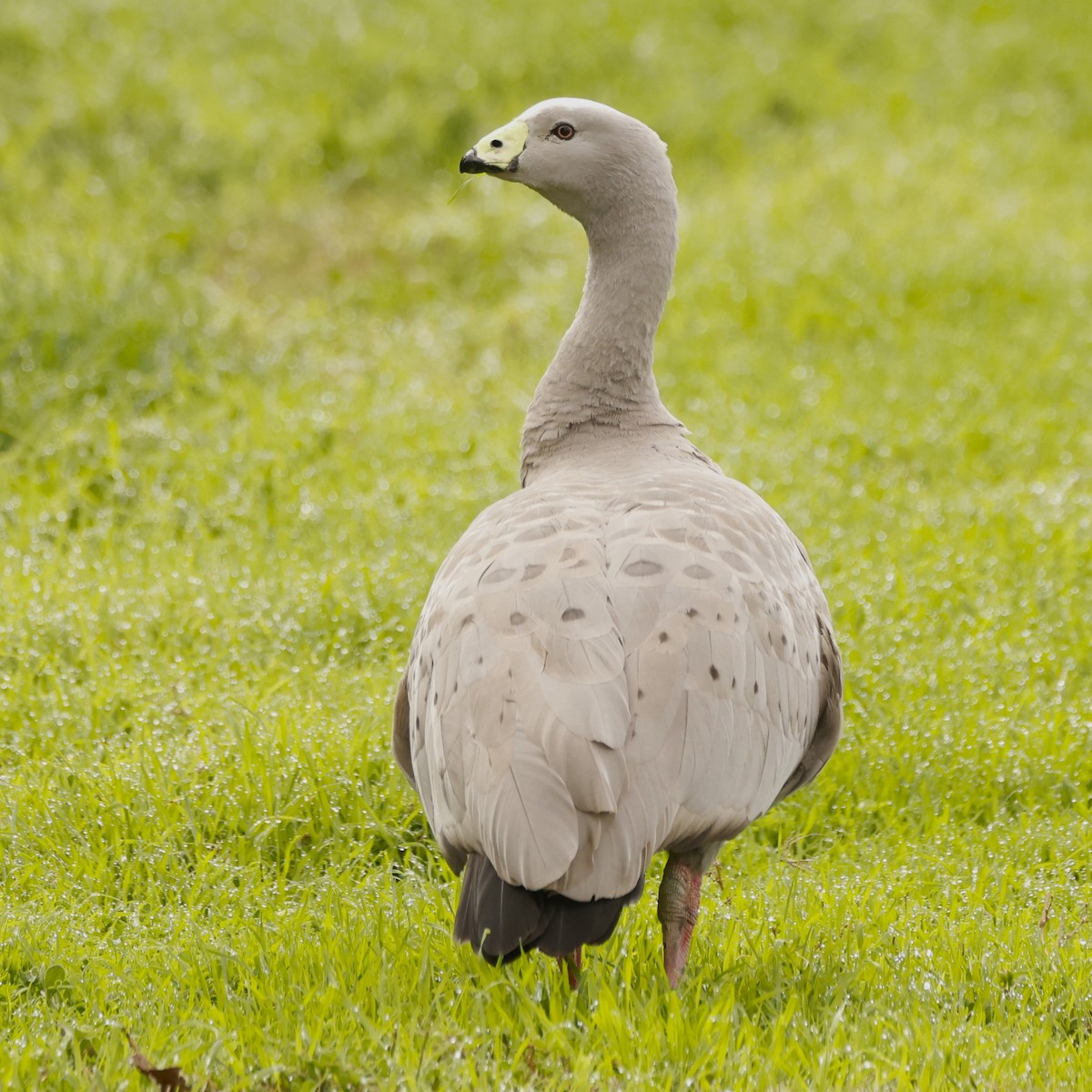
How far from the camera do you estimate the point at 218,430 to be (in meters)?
6.64

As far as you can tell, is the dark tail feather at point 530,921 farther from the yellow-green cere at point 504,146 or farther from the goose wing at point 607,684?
the yellow-green cere at point 504,146

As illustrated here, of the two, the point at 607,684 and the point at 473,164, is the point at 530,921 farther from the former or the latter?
the point at 473,164

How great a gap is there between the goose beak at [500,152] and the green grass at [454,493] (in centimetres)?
172

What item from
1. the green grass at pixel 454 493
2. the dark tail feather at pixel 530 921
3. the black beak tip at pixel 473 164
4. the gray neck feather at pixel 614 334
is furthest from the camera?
the gray neck feather at pixel 614 334

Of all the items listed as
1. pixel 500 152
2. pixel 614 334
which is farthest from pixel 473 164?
pixel 614 334

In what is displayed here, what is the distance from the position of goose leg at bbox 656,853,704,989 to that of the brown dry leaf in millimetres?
1086

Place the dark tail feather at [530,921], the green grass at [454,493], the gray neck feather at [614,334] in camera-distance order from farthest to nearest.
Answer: the gray neck feather at [614,334], the green grass at [454,493], the dark tail feather at [530,921]

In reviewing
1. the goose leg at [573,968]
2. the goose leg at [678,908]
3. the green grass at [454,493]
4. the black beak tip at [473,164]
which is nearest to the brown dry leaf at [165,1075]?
the green grass at [454,493]

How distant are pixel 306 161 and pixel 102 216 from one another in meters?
1.62

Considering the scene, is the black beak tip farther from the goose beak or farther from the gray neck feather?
the gray neck feather

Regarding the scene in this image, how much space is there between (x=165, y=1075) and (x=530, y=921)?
801 millimetres

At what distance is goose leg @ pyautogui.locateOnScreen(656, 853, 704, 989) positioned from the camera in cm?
326

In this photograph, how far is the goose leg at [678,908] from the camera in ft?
10.7

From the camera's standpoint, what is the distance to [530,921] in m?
2.79
